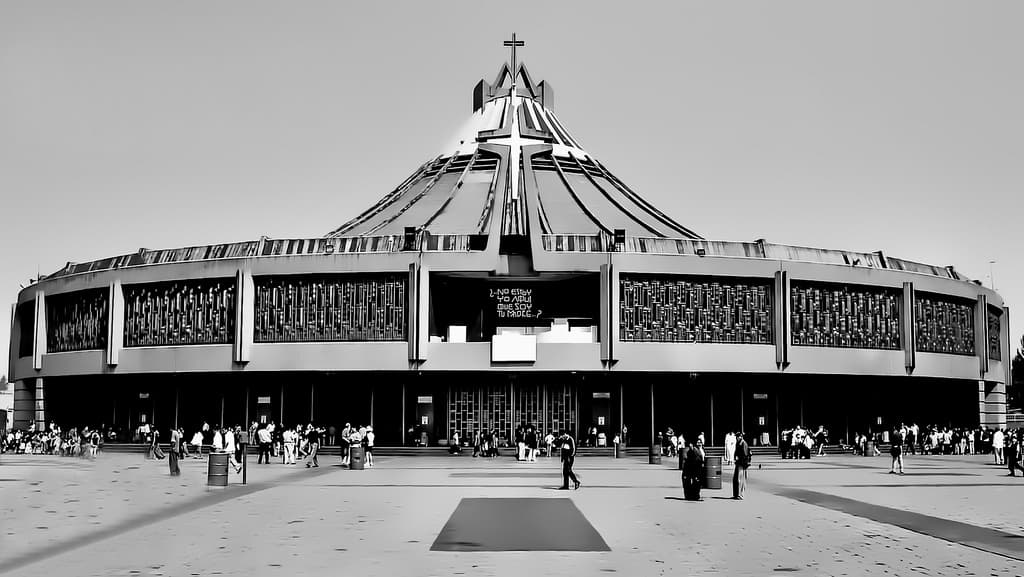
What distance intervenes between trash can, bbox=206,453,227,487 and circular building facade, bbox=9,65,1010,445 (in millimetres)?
25119

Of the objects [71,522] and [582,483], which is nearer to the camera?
[71,522]

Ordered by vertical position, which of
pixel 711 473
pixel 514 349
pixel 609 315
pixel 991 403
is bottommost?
pixel 711 473

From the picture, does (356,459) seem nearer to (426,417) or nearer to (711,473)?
(711,473)

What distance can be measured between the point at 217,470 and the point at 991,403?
50.3m

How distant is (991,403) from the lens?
6519 centimetres

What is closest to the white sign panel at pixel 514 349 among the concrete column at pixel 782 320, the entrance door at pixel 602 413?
the entrance door at pixel 602 413

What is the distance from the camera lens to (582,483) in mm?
30688

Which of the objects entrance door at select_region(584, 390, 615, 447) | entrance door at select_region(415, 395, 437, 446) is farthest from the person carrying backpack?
entrance door at select_region(415, 395, 437, 446)

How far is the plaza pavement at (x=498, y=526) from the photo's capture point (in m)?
14.8

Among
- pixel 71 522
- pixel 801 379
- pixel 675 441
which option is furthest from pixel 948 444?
pixel 71 522

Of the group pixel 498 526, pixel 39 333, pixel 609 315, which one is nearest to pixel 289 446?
pixel 609 315

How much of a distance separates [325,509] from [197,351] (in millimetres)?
35388

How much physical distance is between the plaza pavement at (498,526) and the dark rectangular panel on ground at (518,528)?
0.19 feet

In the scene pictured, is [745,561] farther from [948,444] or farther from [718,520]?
[948,444]
